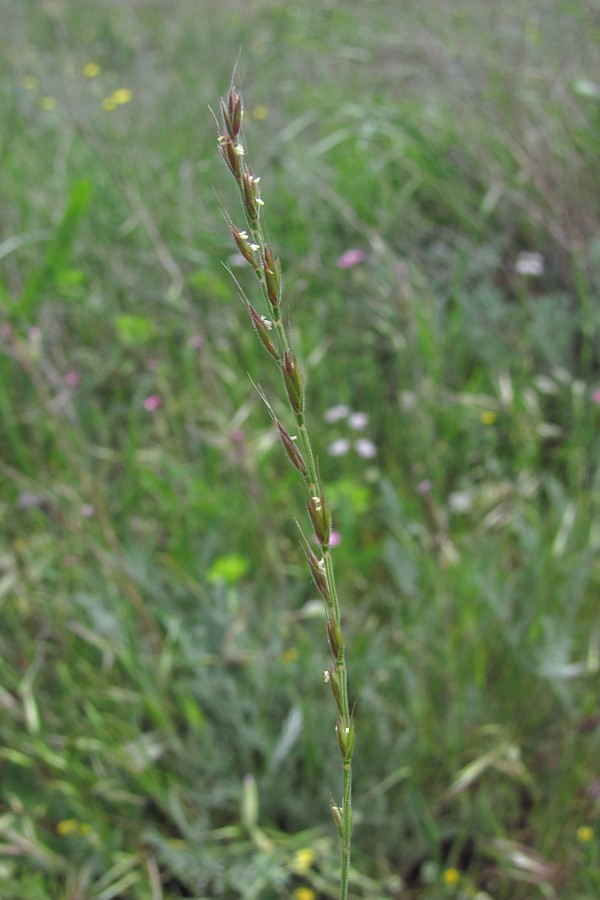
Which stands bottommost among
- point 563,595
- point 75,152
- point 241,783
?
point 241,783

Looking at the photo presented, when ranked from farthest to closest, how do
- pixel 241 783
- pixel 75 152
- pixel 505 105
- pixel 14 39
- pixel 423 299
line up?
pixel 14 39
pixel 75 152
pixel 505 105
pixel 423 299
pixel 241 783

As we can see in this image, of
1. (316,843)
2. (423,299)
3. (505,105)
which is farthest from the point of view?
(505,105)

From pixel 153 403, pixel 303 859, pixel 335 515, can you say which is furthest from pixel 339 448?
pixel 303 859

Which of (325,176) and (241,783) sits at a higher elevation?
(325,176)

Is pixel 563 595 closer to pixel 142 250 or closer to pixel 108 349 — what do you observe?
pixel 108 349

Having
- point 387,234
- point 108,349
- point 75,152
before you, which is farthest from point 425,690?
point 75,152

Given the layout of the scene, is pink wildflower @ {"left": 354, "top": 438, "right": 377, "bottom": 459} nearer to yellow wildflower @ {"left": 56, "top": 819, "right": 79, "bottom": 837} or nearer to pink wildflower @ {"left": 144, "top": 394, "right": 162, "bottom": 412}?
pink wildflower @ {"left": 144, "top": 394, "right": 162, "bottom": 412}

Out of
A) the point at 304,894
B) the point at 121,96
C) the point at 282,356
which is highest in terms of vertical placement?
the point at 282,356

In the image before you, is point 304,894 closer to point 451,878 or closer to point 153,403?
point 451,878
